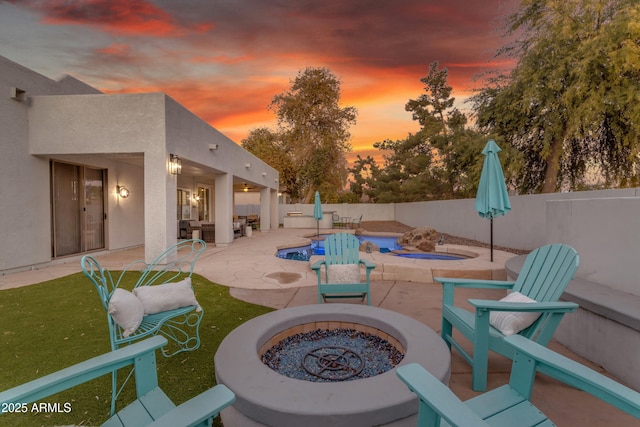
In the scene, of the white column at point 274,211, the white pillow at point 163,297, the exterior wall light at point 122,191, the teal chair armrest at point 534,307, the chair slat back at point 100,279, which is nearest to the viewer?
the teal chair armrest at point 534,307

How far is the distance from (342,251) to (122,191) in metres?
7.17

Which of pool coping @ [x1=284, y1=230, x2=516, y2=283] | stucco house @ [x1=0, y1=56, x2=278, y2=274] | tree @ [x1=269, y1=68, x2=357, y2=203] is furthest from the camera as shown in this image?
tree @ [x1=269, y1=68, x2=357, y2=203]

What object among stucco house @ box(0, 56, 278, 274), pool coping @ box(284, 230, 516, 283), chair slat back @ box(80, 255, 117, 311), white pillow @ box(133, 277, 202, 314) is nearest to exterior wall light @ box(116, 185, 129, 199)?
stucco house @ box(0, 56, 278, 274)

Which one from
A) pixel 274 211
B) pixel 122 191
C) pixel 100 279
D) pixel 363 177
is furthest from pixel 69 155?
pixel 363 177

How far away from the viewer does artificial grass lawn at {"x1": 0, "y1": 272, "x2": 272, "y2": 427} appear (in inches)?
77.2

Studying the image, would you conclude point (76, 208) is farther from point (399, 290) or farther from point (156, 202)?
point (399, 290)

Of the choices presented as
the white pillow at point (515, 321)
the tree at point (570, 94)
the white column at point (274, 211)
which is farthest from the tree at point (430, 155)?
the white pillow at point (515, 321)

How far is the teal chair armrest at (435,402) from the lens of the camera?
37.5 inches

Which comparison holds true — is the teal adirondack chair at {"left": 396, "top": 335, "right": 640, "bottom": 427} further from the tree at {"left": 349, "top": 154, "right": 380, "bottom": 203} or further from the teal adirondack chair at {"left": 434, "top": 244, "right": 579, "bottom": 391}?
the tree at {"left": 349, "top": 154, "right": 380, "bottom": 203}

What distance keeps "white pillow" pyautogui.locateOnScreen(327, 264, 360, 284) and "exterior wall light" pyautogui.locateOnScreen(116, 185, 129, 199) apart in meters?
7.15

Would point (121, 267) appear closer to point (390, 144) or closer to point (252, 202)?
point (390, 144)

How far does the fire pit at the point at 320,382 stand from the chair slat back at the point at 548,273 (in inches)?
35.4

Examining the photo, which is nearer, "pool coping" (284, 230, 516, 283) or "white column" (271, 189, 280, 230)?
"pool coping" (284, 230, 516, 283)

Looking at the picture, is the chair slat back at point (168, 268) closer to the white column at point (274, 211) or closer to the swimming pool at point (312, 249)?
the swimming pool at point (312, 249)
